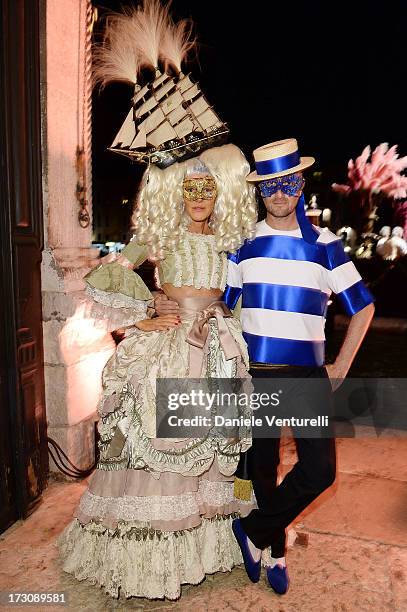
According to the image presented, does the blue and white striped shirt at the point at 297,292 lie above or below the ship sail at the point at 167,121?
below

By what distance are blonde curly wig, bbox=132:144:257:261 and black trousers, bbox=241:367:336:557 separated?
0.77 meters

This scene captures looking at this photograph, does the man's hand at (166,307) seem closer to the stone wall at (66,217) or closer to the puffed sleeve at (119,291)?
the puffed sleeve at (119,291)

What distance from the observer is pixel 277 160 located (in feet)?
7.84

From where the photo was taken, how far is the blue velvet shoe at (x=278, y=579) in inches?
96.1

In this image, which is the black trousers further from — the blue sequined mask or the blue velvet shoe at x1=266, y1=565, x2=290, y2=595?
the blue sequined mask

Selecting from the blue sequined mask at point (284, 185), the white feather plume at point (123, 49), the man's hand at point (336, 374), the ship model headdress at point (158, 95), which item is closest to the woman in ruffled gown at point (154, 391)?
the ship model headdress at point (158, 95)

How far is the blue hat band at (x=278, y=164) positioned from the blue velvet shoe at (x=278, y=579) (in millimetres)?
1983

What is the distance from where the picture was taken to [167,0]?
8.59 ft

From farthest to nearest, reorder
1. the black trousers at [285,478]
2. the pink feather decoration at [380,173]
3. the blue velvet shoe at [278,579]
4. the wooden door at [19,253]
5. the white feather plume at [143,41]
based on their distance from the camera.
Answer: the pink feather decoration at [380,173]
the wooden door at [19,253]
the white feather plume at [143,41]
the blue velvet shoe at [278,579]
the black trousers at [285,478]

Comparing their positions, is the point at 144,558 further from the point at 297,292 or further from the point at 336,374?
the point at 297,292

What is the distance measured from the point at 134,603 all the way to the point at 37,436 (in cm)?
130

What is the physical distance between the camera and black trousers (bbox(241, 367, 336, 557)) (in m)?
2.31

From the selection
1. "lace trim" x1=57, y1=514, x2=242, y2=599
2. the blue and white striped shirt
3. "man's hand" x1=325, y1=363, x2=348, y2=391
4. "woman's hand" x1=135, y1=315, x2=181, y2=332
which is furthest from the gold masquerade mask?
"lace trim" x1=57, y1=514, x2=242, y2=599

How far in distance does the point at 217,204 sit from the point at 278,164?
448mm
